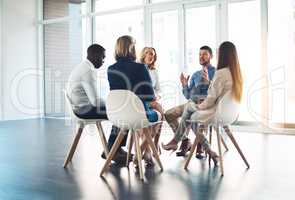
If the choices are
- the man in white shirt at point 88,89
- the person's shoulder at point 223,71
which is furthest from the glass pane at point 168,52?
the person's shoulder at point 223,71

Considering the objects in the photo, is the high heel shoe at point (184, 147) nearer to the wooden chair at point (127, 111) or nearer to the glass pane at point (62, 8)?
the wooden chair at point (127, 111)

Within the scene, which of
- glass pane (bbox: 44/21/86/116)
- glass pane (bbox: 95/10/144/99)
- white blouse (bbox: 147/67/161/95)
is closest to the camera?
white blouse (bbox: 147/67/161/95)

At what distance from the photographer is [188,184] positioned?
3.21 meters

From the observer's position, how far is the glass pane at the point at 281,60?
639cm

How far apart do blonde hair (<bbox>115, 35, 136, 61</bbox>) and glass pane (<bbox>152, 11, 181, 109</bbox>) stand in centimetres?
388

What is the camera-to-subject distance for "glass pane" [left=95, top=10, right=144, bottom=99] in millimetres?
8172

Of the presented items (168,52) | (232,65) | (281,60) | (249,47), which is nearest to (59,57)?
(168,52)

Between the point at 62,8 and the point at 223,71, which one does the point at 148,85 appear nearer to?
the point at 223,71

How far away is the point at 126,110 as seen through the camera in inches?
136

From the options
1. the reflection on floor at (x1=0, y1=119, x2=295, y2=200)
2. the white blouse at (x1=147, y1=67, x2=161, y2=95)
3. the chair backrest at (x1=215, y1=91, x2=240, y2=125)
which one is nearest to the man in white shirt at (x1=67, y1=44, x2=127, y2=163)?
the reflection on floor at (x1=0, y1=119, x2=295, y2=200)

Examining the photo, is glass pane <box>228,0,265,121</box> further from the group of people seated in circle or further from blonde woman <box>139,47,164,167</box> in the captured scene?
blonde woman <box>139,47,164,167</box>

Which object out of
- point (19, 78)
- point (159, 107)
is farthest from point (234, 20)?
point (19, 78)

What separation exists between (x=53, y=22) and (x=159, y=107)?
21.0 feet

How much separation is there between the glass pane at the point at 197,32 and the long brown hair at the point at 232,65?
131 inches
